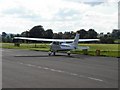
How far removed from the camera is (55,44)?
39.6m

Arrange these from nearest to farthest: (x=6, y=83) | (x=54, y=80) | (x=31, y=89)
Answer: (x=31, y=89), (x=6, y=83), (x=54, y=80)

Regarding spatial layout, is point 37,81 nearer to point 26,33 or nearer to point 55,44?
point 55,44

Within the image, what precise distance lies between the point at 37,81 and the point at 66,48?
25.9 metres

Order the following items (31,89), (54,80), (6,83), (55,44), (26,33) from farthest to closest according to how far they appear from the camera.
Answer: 1. (26,33)
2. (55,44)
3. (54,80)
4. (6,83)
5. (31,89)

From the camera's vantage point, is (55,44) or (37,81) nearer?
(37,81)

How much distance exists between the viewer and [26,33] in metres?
155

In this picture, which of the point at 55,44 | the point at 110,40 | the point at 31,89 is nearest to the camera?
the point at 31,89

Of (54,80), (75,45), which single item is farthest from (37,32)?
(54,80)

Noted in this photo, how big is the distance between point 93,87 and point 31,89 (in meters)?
2.46

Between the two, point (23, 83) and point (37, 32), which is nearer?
point (23, 83)

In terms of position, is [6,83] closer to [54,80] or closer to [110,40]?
[54,80]

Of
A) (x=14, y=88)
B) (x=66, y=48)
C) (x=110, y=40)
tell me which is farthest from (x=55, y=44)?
(x=110, y=40)

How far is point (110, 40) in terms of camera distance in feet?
434

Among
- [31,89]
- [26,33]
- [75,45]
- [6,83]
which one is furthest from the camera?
[26,33]
